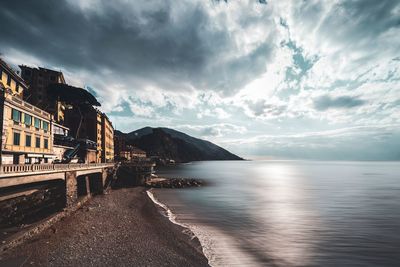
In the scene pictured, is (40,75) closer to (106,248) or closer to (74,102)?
(74,102)

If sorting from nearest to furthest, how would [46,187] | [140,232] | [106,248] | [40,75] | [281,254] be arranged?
[106,248]
[281,254]
[140,232]
[46,187]
[40,75]

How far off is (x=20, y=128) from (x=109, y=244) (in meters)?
30.0

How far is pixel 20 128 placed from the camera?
38.9 metres

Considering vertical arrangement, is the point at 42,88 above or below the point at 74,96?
above

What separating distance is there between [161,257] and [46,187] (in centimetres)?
3252

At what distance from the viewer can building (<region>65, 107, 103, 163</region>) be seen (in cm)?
8450

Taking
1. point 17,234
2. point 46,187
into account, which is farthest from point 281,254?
point 46,187

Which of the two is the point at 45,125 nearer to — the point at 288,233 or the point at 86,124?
the point at 86,124

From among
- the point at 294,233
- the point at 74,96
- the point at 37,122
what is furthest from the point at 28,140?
the point at 294,233

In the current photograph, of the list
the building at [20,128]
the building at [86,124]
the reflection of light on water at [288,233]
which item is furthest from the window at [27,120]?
the reflection of light on water at [288,233]

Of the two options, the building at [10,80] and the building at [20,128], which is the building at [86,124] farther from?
the building at [20,128]

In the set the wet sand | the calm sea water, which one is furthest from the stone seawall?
the calm sea water

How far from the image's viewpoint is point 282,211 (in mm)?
46219

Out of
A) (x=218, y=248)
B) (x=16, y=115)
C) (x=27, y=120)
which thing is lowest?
(x=218, y=248)
